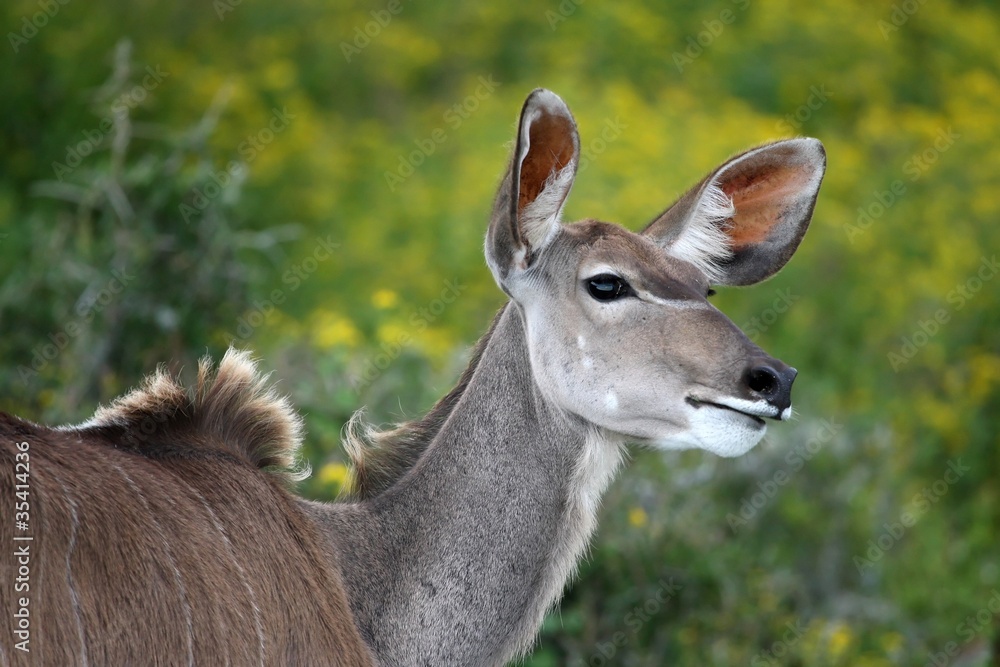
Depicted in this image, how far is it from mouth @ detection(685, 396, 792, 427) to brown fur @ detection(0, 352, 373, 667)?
1.20m

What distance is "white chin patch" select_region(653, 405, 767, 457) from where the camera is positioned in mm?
3732

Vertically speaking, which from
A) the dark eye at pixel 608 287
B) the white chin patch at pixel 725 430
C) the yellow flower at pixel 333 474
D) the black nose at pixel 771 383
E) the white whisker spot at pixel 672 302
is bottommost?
the yellow flower at pixel 333 474

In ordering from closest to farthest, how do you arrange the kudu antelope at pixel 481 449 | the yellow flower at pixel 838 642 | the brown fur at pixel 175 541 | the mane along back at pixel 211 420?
1. the brown fur at pixel 175 541
2. the kudu antelope at pixel 481 449
3. the mane along back at pixel 211 420
4. the yellow flower at pixel 838 642

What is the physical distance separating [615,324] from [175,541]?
146 cm

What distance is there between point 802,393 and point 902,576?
1.92m

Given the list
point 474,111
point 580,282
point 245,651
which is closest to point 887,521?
point 580,282

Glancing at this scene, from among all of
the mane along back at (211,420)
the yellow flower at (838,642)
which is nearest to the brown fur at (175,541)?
the mane along back at (211,420)

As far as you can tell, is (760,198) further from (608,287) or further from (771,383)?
(771,383)

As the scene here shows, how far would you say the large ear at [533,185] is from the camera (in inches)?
145

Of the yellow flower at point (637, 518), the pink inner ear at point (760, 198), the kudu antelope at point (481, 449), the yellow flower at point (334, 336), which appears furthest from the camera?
the yellow flower at point (334, 336)

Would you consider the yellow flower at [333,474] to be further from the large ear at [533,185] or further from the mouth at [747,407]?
the mouth at [747,407]

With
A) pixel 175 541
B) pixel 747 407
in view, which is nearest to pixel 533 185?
pixel 747 407

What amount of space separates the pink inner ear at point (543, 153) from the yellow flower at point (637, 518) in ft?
10.1

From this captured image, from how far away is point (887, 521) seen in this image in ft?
29.8
